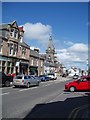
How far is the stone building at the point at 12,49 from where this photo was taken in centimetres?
4697

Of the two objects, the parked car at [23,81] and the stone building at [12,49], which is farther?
the stone building at [12,49]

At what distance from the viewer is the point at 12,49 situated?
165ft

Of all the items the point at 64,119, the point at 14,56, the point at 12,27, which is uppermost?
the point at 12,27

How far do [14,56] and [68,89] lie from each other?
2735 centimetres

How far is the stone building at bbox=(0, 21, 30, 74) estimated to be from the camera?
4697 centimetres

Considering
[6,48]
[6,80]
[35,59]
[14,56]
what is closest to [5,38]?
[6,48]

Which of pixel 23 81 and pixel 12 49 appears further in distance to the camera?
pixel 12 49

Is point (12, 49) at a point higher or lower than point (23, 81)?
higher

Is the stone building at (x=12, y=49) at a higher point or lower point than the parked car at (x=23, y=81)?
higher

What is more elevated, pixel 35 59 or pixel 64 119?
pixel 35 59

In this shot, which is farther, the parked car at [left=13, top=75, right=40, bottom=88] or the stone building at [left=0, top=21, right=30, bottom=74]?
the stone building at [left=0, top=21, right=30, bottom=74]

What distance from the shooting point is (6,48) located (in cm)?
4775

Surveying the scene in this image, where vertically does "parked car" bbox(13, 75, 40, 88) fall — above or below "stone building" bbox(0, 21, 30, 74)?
below

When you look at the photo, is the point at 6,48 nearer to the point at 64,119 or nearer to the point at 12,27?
the point at 12,27
